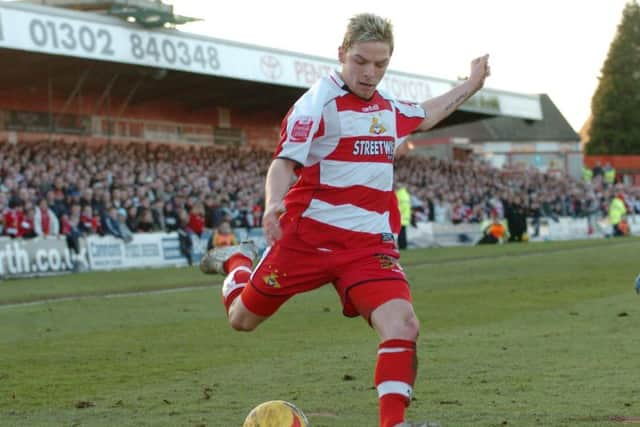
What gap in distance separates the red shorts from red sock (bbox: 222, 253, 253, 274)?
1212 millimetres

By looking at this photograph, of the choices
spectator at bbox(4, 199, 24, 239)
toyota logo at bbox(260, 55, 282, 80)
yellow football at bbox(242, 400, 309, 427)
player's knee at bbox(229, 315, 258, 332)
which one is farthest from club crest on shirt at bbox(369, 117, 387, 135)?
toyota logo at bbox(260, 55, 282, 80)

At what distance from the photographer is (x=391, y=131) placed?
676 cm

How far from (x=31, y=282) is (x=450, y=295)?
370 inches

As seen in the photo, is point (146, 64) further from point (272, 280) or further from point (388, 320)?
point (388, 320)

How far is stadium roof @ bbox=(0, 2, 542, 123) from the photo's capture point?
32.7 m

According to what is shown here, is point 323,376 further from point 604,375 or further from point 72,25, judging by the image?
point 72,25

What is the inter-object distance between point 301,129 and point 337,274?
0.83 meters

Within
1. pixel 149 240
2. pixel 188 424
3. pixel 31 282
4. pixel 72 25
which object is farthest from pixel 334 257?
pixel 72 25

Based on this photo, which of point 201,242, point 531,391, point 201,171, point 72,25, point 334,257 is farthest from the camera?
point 201,171

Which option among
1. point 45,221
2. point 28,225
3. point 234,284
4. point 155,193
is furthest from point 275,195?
point 155,193

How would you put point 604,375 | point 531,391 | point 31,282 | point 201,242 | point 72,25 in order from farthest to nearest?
point 72,25 < point 201,242 < point 31,282 < point 604,375 < point 531,391

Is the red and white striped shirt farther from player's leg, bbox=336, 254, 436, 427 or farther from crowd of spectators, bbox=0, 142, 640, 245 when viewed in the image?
crowd of spectators, bbox=0, 142, 640, 245

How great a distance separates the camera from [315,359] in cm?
1033

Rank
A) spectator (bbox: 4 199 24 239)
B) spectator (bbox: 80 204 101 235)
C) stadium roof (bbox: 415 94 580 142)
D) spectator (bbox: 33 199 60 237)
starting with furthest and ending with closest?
stadium roof (bbox: 415 94 580 142) < spectator (bbox: 80 204 101 235) < spectator (bbox: 33 199 60 237) < spectator (bbox: 4 199 24 239)
